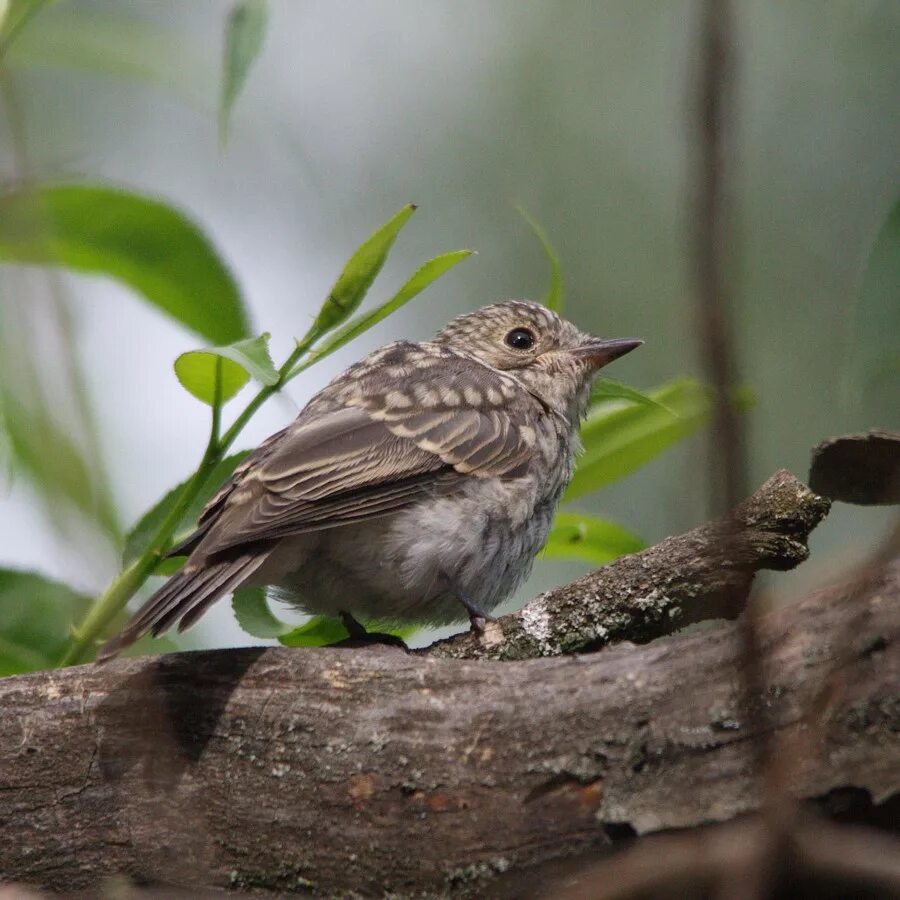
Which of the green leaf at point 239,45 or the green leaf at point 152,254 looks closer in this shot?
the green leaf at point 239,45

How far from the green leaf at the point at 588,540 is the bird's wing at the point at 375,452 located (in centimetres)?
28

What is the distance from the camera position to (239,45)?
2.69 meters

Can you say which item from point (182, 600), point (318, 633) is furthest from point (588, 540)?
point (182, 600)

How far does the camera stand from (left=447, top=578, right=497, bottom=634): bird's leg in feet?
12.5

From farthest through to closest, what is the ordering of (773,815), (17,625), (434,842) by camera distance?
(17,625) → (434,842) → (773,815)

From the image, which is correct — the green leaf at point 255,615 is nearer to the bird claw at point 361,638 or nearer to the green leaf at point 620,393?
the bird claw at point 361,638

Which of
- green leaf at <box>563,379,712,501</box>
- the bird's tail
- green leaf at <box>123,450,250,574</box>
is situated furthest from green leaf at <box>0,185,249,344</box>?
green leaf at <box>563,379,712,501</box>

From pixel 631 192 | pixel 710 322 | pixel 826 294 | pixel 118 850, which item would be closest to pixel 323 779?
pixel 118 850

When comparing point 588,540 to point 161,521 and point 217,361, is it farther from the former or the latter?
point 217,361

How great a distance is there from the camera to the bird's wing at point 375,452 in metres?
3.47

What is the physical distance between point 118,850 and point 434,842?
0.73m

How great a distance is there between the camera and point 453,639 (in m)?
3.62

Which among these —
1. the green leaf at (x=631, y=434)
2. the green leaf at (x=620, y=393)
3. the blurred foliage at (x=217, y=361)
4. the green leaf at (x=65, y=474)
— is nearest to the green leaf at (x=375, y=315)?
the blurred foliage at (x=217, y=361)

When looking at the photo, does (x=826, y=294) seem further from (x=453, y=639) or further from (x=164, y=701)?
(x=164, y=701)
